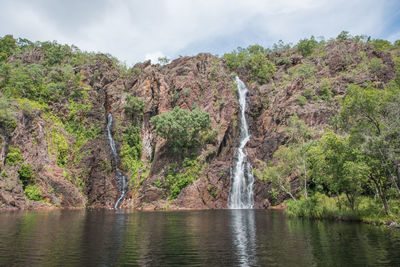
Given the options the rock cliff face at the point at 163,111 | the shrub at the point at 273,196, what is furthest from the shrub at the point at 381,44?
the shrub at the point at 273,196

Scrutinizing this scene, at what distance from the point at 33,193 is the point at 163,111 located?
128ft

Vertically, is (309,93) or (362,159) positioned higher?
(309,93)

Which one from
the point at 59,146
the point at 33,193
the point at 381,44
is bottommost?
the point at 33,193

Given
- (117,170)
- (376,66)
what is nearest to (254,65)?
(376,66)

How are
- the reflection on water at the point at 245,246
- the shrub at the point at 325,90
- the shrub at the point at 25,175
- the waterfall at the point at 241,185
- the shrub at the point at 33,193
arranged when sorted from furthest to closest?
the shrub at the point at 325,90 < the waterfall at the point at 241,185 < the shrub at the point at 25,175 < the shrub at the point at 33,193 < the reflection on water at the point at 245,246

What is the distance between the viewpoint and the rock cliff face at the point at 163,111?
64625 mm

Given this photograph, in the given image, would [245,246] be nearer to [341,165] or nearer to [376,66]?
[341,165]

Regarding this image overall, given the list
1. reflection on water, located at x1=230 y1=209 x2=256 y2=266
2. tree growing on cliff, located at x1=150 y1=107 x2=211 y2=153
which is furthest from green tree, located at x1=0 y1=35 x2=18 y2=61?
reflection on water, located at x1=230 y1=209 x2=256 y2=266

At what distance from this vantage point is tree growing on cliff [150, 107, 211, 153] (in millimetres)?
73438

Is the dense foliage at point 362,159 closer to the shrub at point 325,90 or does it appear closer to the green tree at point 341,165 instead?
the green tree at point 341,165

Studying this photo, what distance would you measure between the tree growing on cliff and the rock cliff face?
3.17 metres

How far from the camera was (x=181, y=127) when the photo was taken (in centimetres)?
7294

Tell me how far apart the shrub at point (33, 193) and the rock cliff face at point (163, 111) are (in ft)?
3.91

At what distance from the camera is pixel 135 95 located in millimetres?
90312
